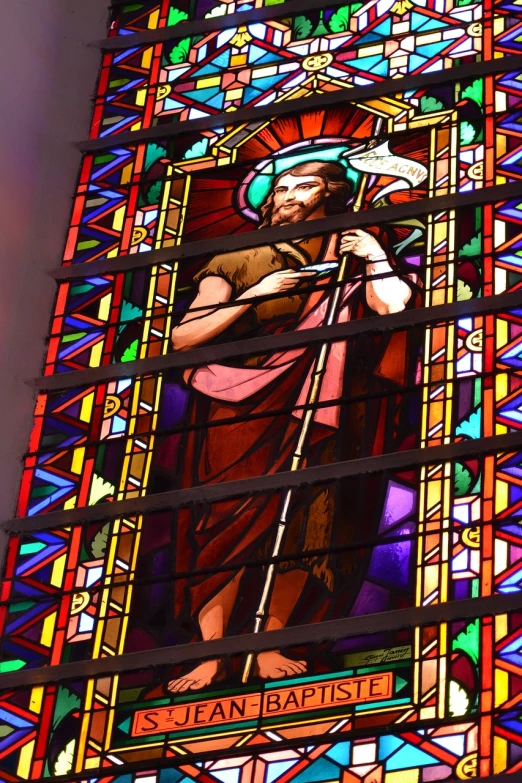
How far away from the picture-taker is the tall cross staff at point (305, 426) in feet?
30.5

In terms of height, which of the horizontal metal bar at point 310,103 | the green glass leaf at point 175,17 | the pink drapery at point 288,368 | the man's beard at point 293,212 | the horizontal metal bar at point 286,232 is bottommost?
the pink drapery at point 288,368

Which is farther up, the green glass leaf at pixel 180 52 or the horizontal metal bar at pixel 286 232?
the green glass leaf at pixel 180 52

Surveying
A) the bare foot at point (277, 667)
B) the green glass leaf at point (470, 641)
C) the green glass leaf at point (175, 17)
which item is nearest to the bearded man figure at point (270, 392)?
the bare foot at point (277, 667)

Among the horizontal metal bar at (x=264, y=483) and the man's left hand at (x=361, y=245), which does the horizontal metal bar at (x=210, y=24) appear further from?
the horizontal metal bar at (x=264, y=483)

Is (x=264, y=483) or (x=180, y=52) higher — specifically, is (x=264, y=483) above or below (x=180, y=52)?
below

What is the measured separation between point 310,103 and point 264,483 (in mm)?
2285


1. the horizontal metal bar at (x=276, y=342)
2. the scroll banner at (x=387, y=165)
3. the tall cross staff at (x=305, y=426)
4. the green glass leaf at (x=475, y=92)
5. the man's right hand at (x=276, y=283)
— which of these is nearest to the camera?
the tall cross staff at (x=305, y=426)

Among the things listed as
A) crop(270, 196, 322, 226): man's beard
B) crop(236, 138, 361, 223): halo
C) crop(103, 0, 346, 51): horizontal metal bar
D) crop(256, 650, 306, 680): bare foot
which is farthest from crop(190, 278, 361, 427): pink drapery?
crop(103, 0, 346, 51): horizontal metal bar

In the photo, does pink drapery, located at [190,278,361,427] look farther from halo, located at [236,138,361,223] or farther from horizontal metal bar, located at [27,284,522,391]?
halo, located at [236,138,361,223]

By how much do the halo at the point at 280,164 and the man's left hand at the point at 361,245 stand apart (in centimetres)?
38

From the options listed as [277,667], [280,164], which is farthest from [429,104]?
[277,667]

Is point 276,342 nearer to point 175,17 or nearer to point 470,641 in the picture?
point 470,641

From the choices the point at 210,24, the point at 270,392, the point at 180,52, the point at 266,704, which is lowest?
the point at 266,704

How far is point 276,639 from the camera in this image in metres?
9.13
